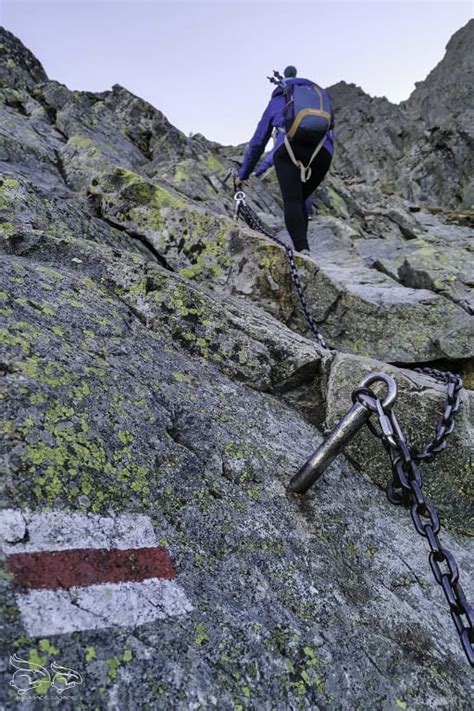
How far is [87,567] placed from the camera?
2215 millimetres

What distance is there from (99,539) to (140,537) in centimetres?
24

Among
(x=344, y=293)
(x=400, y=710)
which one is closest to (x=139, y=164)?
(x=344, y=293)

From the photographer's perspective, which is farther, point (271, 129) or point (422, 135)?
point (422, 135)

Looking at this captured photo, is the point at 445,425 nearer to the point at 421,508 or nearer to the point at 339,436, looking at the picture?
the point at 339,436

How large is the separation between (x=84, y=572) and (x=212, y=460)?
1345mm

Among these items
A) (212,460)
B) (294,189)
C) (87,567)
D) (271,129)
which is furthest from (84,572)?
(271,129)

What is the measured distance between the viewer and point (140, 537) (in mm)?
2518

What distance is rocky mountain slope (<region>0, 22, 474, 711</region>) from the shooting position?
7.05 ft

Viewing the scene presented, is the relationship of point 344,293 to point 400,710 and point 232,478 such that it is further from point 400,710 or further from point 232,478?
point 400,710

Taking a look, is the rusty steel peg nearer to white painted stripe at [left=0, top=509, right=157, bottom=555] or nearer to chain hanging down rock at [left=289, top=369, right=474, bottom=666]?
chain hanging down rock at [left=289, top=369, right=474, bottom=666]

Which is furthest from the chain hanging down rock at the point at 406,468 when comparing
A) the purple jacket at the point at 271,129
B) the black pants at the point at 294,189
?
the purple jacket at the point at 271,129

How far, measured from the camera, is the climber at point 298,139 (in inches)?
344

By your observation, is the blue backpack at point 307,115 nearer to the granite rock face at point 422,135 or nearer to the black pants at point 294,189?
the black pants at point 294,189

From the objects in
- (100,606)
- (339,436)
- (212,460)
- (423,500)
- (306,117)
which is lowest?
(100,606)
